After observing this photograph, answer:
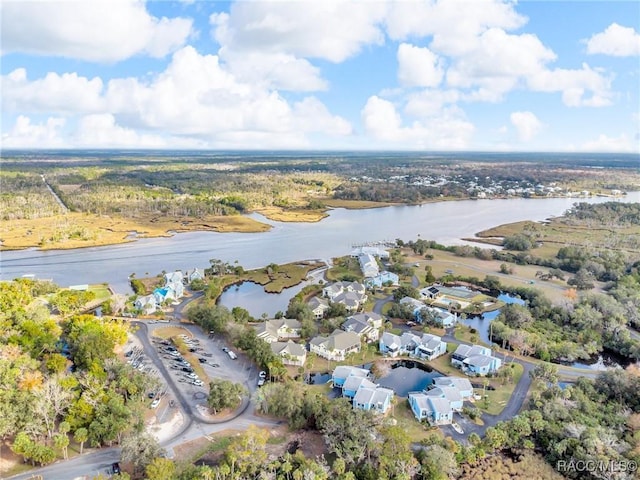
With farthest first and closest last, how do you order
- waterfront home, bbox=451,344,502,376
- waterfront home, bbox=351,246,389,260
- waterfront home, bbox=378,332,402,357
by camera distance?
waterfront home, bbox=351,246,389,260 → waterfront home, bbox=378,332,402,357 → waterfront home, bbox=451,344,502,376

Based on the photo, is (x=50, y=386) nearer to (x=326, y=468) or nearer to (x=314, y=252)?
(x=326, y=468)

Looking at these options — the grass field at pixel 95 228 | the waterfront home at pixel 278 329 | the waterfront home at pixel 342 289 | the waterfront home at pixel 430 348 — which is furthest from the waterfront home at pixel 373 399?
the grass field at pixel 95 228

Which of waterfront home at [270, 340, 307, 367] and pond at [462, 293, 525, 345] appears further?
pond at [462, 293, 525, 345]

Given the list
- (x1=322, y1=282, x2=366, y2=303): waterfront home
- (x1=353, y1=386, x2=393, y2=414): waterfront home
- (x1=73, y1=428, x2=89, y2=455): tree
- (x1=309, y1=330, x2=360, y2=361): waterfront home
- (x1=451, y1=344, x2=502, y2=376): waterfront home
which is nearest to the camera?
(x1=73, y1=428, x2=89, y2=455): tree

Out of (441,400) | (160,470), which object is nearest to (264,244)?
(441,400)

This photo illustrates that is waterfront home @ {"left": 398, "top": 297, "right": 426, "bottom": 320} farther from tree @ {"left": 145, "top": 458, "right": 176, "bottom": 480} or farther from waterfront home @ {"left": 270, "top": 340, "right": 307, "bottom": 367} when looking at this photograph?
tree @ {"left": 145, "top": 458, "right": 176, "bottom": 480}

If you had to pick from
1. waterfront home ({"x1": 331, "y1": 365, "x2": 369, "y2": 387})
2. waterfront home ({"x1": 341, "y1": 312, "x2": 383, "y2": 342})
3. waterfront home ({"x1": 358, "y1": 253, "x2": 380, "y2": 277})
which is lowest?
waterfront home ({"x1": 331, "y1": 365, "x2": 369, "y2": 387})

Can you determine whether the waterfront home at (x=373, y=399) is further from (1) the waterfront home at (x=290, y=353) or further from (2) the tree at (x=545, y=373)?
(2) the tree at (x=545, y=373)

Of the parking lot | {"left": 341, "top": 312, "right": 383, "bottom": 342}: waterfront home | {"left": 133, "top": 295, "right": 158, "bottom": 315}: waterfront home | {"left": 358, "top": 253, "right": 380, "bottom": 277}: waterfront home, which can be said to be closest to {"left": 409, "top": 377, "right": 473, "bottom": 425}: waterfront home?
{"left": 341, "top": 312, "right": 383, "bottom": 342}: waterfront home
